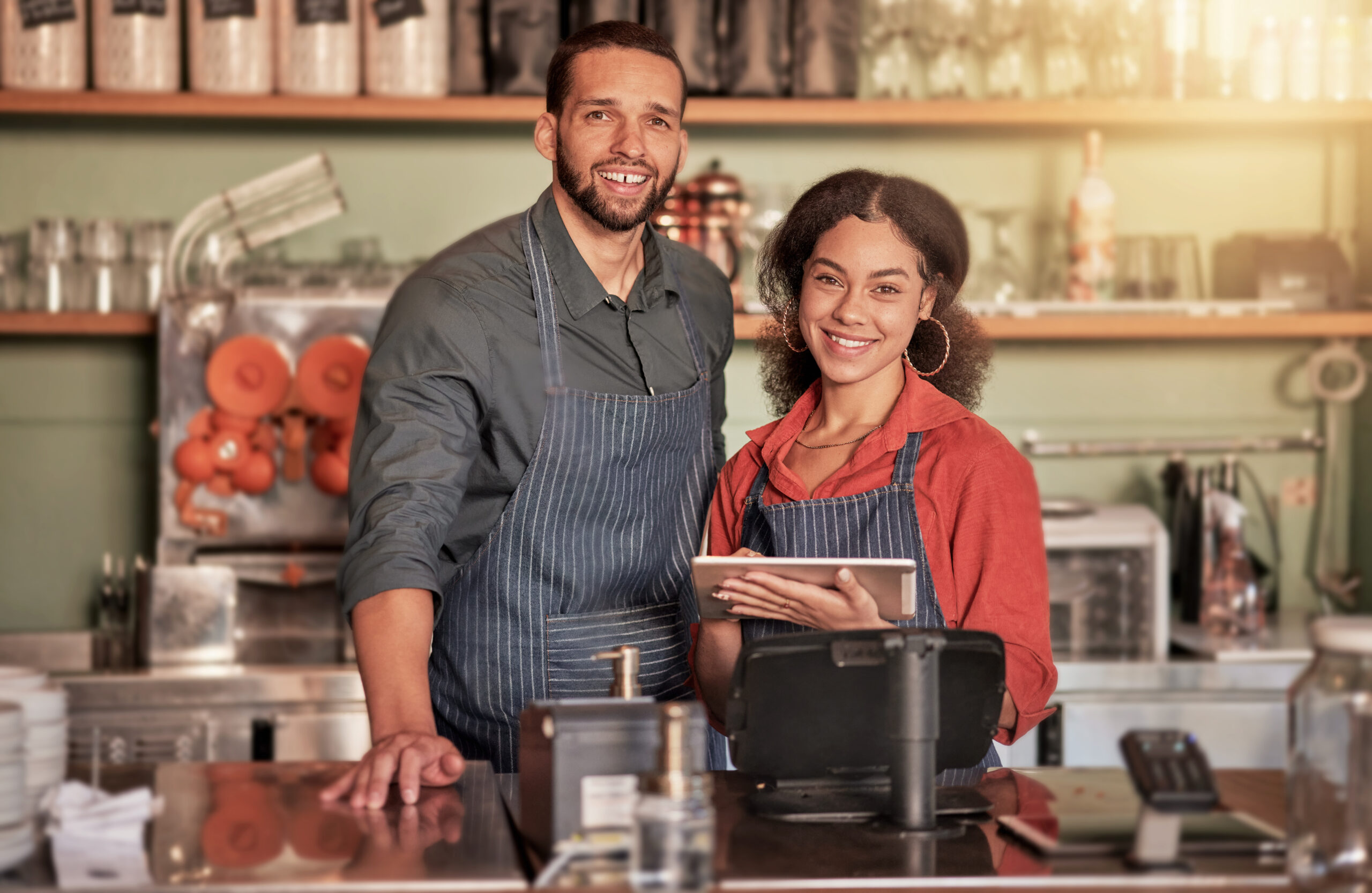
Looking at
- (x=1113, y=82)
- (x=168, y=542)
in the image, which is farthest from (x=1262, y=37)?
(x=168, y=542)

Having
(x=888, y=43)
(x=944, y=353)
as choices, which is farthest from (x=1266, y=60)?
(x=944, y=353)

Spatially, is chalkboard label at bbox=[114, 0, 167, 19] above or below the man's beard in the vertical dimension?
above

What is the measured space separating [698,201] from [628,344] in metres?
1.15

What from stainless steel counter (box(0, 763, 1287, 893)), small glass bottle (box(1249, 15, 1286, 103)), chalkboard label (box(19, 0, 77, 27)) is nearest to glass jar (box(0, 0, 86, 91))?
chalkboard label (box(19, 0, 77, 27))

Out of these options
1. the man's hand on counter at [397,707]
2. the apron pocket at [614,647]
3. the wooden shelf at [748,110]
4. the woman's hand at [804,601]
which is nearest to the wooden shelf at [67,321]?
the wooden shelf at [748,110]

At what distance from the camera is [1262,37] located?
3121 mm

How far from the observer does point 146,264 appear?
3020mm

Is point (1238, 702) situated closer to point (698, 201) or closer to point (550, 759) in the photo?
point (698, 201)

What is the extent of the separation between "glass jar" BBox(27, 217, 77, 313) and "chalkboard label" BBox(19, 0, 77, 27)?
0.42 meters

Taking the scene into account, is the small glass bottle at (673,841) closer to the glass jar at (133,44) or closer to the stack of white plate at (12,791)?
the stack of white plate at (12,791)

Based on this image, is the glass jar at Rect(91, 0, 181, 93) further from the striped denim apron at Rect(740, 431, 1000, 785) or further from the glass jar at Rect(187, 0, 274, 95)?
the striped denim apron at Rect(740, 431, 1000, 785)

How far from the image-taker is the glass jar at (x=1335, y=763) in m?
1.08

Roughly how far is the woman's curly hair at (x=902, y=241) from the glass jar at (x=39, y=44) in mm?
1761

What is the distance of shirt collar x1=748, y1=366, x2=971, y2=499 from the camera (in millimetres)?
1771
